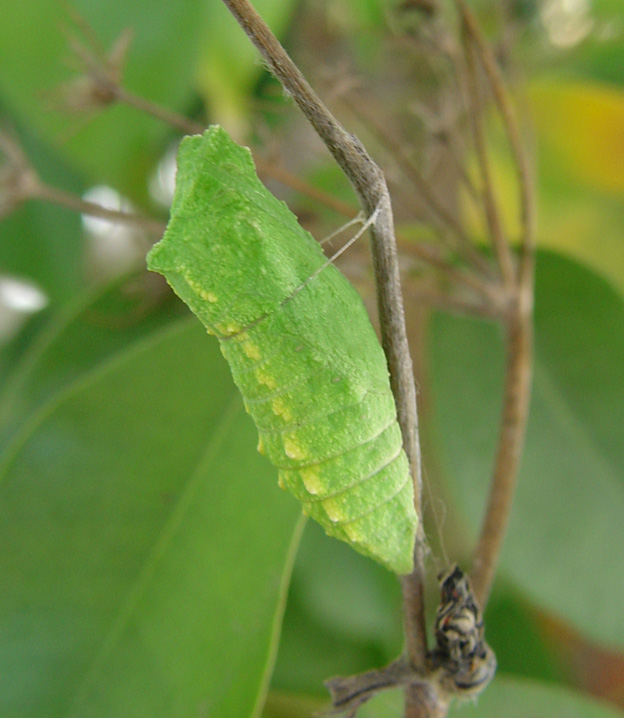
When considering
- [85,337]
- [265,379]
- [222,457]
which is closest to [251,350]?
[265,379]

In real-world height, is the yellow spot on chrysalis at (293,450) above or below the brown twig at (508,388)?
below

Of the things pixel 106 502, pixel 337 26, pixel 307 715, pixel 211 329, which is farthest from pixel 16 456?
pixel 337 26

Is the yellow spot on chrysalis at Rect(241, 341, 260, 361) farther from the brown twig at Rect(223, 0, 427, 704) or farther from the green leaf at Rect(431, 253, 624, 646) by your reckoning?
the green leaf at Rect(431, 253, 624, 646)

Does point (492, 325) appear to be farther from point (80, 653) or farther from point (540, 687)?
point (80, 653)

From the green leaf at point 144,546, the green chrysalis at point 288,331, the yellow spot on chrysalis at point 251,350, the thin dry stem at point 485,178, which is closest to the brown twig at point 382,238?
the green chrysalis at point 288,331

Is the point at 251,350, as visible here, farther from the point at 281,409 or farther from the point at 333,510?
the point at 333,510

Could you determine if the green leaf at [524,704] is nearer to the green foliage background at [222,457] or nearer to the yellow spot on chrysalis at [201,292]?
the green foliage background at [222,457]

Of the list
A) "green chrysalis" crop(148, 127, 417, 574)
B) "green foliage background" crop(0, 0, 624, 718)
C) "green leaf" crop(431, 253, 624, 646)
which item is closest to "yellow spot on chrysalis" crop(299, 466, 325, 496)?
"green chrysalis" crop(148, 127, 417, 574)
